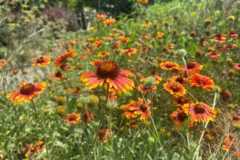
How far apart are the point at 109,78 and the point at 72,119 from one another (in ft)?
→ 1.82

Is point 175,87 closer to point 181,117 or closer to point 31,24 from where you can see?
point 181,117

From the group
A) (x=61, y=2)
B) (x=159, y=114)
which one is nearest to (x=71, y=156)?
(x=159, y=114)

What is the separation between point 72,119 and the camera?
2367 mm

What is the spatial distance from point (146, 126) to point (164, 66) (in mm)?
498

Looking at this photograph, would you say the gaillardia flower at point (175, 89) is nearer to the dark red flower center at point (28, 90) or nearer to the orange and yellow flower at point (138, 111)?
the orange and yellow flower at point (138, 111)

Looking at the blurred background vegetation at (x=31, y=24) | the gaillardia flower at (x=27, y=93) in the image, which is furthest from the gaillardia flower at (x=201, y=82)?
the blurred background vegetation at (x=31, y=24)

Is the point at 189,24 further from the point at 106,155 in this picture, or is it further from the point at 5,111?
the point at 106,155

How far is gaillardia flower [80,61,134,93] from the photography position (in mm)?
1840

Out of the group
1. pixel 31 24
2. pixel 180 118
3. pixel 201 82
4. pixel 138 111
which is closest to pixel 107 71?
pixel 138 111

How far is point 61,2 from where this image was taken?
442 inches

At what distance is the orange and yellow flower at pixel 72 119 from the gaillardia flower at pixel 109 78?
450 mm

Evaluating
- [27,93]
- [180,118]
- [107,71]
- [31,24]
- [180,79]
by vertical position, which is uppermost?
[107,71]

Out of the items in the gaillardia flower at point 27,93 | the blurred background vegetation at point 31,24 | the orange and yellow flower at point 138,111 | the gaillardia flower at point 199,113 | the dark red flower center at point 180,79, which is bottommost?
the blurred background vegetation at point 31,24

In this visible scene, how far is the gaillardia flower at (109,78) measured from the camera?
184 cm
